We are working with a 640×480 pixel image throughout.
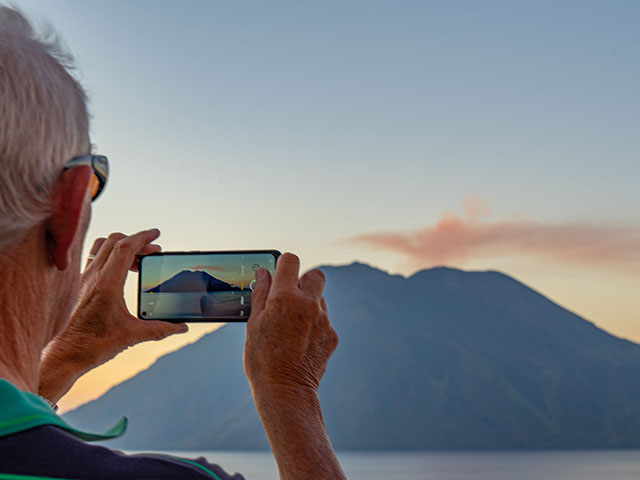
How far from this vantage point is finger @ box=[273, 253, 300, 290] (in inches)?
66.3

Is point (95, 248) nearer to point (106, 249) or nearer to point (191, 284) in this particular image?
point (106, 249)

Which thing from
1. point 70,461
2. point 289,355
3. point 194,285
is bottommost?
point 70,461

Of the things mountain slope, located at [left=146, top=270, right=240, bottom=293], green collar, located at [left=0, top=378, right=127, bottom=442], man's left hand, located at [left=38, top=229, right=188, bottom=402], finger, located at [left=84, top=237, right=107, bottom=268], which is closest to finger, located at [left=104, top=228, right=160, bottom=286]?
man's left hand, located at [left=38, top=229, right=188, bottom=402]

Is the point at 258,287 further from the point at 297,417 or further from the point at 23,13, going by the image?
the point at 23,13

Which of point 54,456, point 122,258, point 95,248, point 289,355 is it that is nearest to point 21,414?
point 54,456

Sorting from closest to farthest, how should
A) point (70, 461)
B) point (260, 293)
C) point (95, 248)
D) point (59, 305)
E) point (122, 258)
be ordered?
point (70, 461)
point (59, 305)
point (260, 293)
point (122, 258)
point (95, 248)

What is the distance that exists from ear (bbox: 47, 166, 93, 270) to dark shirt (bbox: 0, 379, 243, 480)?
32 cm

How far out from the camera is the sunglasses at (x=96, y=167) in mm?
1379

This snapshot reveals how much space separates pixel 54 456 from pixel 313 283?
2.59 feet

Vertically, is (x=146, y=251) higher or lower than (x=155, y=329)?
higher

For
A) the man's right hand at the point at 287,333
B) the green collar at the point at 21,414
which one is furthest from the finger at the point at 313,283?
the green collar at the point at 21,414

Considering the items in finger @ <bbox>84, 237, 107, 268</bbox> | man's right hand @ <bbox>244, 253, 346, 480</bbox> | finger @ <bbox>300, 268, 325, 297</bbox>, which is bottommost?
man's right hand @ <bbox>244, 253, 346, 480</bbox>

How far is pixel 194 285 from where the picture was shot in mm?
2240

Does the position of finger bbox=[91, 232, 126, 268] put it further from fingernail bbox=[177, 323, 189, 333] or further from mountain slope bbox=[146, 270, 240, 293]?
fingernail bbox=[177, 323, 189, 333]
